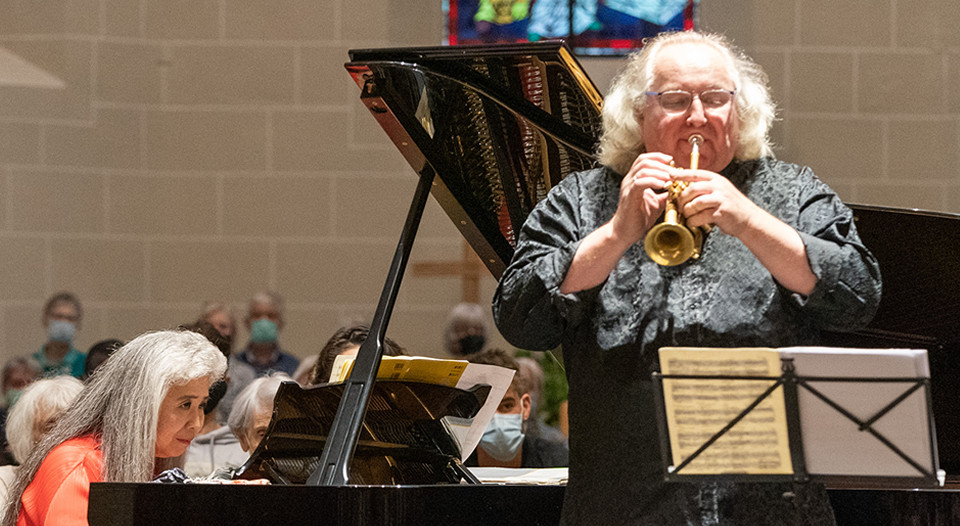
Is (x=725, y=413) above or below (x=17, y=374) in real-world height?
above

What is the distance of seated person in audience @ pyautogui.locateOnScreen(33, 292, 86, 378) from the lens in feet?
23.6

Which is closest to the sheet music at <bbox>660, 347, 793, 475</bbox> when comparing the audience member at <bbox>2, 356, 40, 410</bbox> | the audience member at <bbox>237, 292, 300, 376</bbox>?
the audience member at <bbox>237, 292, 300, 376</bbox>

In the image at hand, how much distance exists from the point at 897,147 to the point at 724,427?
6.32 meters

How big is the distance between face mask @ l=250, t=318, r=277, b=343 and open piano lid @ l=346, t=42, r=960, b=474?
3.75 m

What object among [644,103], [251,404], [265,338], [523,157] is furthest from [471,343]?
[644,103]

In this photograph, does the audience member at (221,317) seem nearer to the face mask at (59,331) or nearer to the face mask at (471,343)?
the face mask at (59,331)

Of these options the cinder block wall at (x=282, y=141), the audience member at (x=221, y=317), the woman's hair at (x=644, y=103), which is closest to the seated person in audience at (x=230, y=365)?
the audience member at (x=221, y=317)

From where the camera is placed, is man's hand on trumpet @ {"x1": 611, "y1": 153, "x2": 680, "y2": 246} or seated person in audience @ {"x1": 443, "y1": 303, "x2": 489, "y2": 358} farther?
seated person in audience @ {"x1": 443, "y1": 303, "x2": 489, "y2": 358}

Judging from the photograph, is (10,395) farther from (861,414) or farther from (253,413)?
(861,414)

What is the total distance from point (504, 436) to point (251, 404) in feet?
3.88

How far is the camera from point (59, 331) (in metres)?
7.26

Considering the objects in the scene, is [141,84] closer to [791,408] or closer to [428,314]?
[428,314]

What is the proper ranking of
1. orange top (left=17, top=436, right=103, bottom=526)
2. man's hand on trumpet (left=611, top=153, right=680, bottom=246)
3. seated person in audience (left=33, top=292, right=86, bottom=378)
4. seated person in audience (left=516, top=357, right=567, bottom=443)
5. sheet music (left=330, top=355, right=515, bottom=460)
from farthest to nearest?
seated person in audience (left=33, top=292, right=86, bottom=378) → seated person in audience (left=516, top=357, right=567, bottom=443) → sheet music (left=330, top=355, right=515, bottom=460) → orange top (left=17, top=436, right=103, bottom=526) → man's hand on trumpet (left=611, top=153, right=680, bottom=246)

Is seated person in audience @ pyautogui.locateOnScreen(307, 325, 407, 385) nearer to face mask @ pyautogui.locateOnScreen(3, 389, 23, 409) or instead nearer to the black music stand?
the black music stand
